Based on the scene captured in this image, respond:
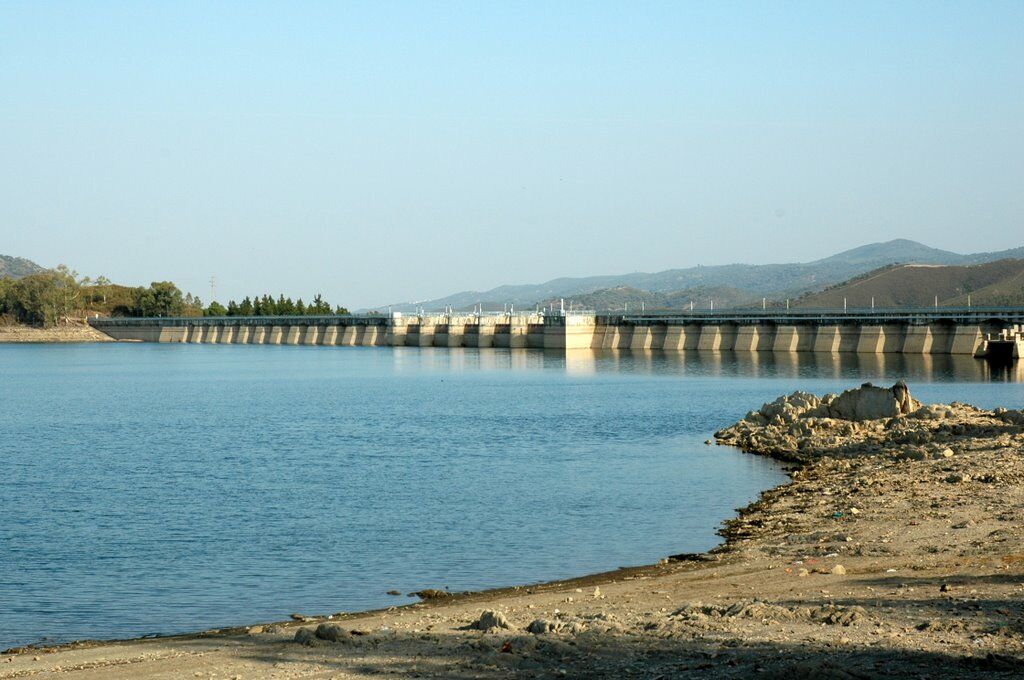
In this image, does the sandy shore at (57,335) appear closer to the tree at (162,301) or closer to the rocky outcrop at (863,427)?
the tree at (162,301)

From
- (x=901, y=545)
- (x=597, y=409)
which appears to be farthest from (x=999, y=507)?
(x=597, y=409)

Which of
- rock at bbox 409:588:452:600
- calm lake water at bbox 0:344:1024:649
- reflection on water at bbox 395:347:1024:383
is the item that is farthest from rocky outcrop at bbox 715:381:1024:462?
reflection on water at bbox 395:347:1024:383

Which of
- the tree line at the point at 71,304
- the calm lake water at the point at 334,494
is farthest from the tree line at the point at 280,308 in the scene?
the calm lake water at the point at 334,494

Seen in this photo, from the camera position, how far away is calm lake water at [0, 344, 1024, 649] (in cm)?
1662

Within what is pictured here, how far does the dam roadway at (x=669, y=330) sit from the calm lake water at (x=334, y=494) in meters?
36.6

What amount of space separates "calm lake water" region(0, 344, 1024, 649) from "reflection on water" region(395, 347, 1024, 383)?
1132 centimetres

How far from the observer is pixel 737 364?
89.8 metres

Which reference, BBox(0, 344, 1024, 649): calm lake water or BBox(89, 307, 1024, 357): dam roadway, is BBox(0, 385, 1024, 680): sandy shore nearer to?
BBox(0, 344, 1024, 649): calm lake water

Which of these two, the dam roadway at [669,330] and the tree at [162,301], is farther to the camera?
the tree at [162,301]

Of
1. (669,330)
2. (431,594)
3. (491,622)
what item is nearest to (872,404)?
(431,594)

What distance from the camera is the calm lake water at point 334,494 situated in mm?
16625

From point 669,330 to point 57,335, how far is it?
352ft

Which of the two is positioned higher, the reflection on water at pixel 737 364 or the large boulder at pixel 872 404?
the large boulder at pixel 872 404

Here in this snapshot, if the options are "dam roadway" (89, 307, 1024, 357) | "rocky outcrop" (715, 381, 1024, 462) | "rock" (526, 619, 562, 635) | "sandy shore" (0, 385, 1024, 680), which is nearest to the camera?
"sandy shore" (0, 385, 1024, 680)
